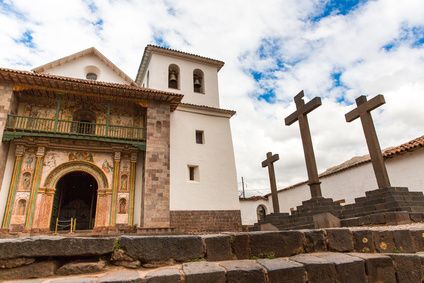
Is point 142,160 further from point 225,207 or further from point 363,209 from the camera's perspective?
point 363,209

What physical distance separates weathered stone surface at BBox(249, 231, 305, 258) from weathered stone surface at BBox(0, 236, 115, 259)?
149cm

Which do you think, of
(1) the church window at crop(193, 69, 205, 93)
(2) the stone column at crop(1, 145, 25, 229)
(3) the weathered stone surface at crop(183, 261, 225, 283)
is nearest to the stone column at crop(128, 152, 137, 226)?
(2) the stone column at crop(1, 145, 25, 229)

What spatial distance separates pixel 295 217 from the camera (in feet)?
27.3

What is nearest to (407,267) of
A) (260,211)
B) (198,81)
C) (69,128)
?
(69,128)

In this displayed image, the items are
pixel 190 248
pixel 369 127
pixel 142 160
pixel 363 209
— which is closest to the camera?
pixel 190 248

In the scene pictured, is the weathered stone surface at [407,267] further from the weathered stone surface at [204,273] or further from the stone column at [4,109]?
the stone column at [4,109]

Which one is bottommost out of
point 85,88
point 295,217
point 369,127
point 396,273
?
point 396,273

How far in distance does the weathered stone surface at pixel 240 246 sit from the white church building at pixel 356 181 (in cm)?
980

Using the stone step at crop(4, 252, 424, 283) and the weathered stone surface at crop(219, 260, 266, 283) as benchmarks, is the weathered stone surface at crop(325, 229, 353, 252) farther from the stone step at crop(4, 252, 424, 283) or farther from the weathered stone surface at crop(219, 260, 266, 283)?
the weathered stone surface at crop(219, 260, 266, 283)

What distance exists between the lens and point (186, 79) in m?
14.3

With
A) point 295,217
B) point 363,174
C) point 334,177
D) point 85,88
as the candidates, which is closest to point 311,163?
point 295,217

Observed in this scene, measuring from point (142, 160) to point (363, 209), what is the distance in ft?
27.0

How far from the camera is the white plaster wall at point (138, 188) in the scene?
10.4 m

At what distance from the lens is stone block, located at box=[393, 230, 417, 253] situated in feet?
10.5
